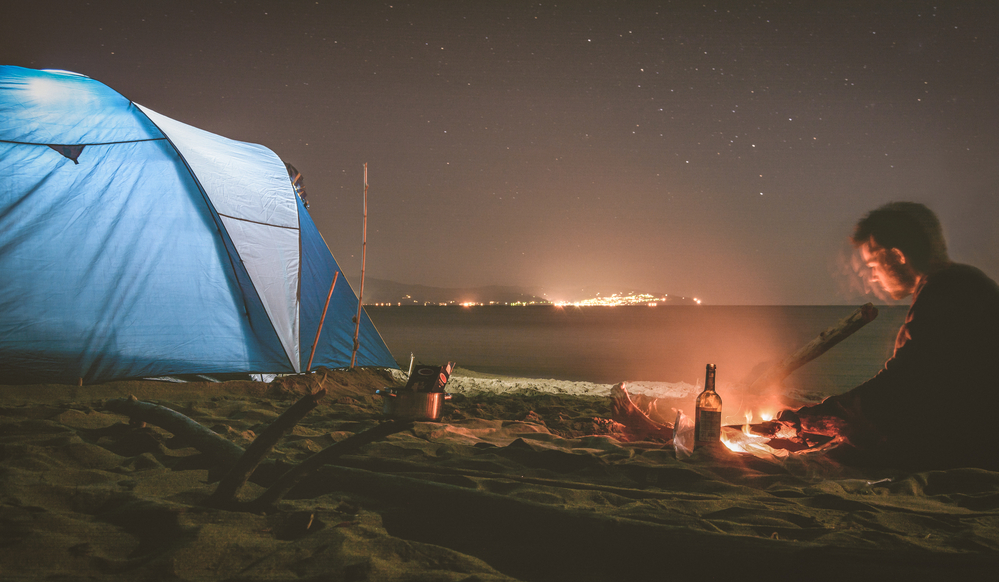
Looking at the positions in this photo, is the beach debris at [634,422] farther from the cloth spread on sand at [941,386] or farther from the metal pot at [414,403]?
the metal pot at [414,403]

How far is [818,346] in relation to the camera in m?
4.14

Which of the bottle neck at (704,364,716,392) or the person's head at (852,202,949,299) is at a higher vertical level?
the person's head at (852,202,949,299)

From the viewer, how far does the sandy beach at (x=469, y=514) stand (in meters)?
1.46

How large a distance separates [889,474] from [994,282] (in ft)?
3.68

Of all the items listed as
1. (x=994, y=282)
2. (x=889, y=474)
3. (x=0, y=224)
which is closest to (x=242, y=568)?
(x=889, y=474)

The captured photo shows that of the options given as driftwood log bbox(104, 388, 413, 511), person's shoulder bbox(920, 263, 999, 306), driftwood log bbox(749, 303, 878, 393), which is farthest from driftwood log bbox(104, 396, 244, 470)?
driftwood log bbox(749, 303, 878, 393)

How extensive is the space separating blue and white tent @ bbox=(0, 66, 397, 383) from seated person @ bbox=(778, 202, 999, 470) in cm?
452

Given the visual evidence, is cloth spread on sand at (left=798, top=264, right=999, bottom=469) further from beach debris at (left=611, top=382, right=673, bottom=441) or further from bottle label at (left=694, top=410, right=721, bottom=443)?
beach debris at (left=611, top=382, right=673, bottom=441)

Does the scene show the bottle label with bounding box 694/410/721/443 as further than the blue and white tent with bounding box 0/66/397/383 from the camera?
No

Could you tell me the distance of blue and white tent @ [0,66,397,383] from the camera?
157 inches

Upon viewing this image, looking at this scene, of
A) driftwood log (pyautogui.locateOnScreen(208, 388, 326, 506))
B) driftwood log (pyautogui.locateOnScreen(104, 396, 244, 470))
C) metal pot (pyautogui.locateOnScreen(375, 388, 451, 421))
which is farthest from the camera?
driftwood log (pyautogui.locateOnScreen(104, 396, 244, 470))

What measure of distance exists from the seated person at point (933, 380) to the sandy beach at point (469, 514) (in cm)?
16

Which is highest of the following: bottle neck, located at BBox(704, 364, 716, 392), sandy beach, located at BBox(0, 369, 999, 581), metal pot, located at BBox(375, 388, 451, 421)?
bottle neck, located at BBox(704, 364, 716, 392)

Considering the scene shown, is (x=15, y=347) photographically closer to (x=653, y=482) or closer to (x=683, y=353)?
(x=653, y=482)
